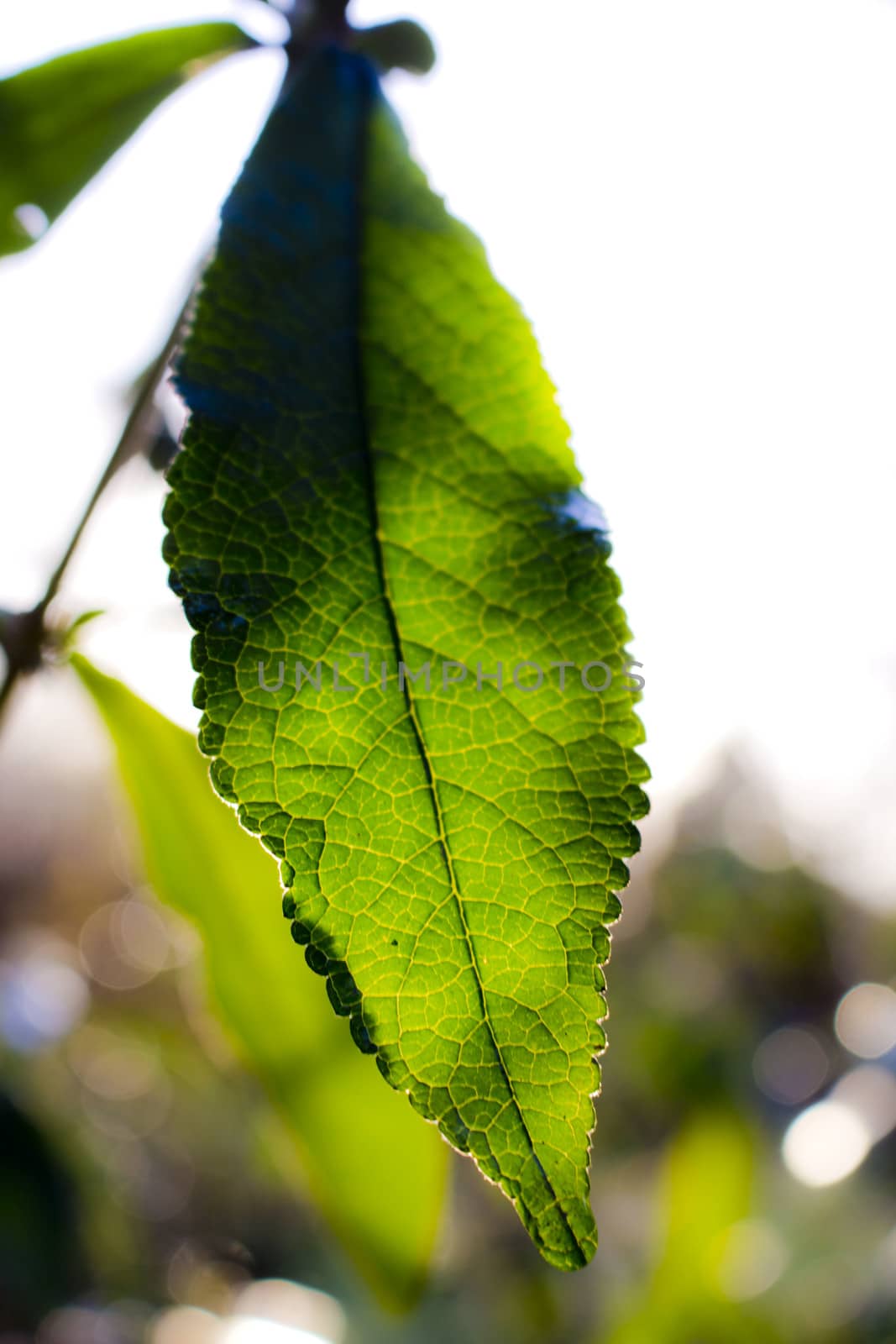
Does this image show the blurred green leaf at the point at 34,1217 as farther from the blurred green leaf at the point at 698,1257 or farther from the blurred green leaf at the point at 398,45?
the blurred green leaf at the point at 398,45

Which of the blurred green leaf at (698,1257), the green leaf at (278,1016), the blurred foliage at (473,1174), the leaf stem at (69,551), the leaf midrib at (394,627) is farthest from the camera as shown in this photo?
the blurred green leaf at (698,1257)

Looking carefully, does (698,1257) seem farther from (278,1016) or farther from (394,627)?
(394,627)

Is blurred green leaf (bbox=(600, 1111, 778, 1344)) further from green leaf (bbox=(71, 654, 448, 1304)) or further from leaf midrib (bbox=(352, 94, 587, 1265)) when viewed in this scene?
leaf midrib (bbox=(352, 94, 587, 1265))

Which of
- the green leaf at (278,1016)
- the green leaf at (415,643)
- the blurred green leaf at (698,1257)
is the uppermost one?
the green leaf at (415,643)

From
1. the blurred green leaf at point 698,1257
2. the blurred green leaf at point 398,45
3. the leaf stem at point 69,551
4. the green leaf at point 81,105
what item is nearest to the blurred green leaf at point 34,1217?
the blurred green leaf at point 698,1257

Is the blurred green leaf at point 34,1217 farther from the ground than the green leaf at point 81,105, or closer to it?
closer to it

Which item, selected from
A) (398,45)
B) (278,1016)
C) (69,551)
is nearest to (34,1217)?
(278,1016)

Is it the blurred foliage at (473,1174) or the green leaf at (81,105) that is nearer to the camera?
the green leaf at (81,105)

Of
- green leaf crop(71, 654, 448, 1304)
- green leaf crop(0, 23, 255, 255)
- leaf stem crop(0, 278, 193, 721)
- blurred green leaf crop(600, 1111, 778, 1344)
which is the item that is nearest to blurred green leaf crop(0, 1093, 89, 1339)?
blurred green leaf crop(600, 1111, 778, 1344)
